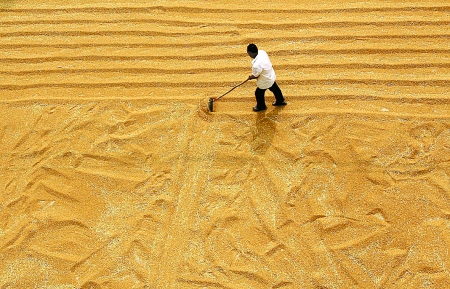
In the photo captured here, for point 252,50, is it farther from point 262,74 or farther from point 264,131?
point 264,131

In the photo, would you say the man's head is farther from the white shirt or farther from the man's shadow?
the man's shadow

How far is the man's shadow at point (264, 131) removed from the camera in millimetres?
4395

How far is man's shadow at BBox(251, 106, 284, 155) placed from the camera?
4.39 metres

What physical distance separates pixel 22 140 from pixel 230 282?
3150 mm

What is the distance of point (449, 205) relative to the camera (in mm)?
3885

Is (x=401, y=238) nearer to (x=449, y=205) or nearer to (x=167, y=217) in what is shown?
(x=449, y=205)

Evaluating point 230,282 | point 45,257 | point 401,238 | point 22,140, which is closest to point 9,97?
point 22,140

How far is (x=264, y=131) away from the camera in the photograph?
14.8ft

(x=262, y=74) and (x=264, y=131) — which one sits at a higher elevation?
(x=262, y=74)

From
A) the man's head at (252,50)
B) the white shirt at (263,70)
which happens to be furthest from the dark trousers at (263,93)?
the man's head at (252,50)

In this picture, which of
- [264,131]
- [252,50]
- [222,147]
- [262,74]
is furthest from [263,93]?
[222,147]

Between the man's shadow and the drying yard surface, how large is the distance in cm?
2

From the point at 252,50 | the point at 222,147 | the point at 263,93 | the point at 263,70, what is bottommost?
the point at 222,147

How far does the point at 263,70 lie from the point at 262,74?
0.05m
